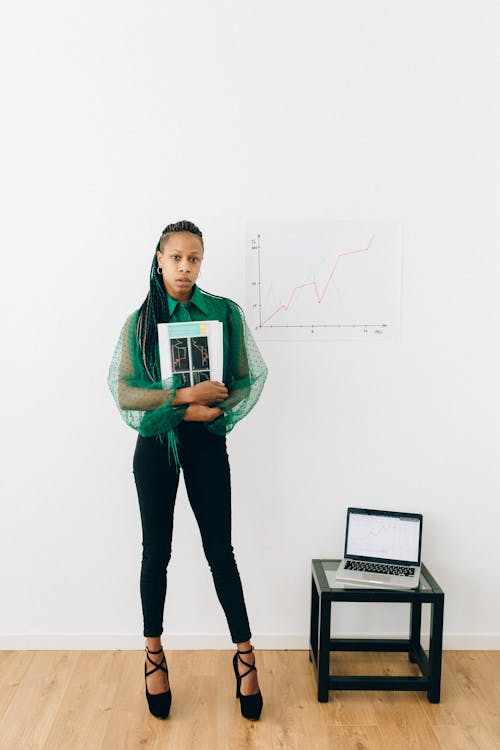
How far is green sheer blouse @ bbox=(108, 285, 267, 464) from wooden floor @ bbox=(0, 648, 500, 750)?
33.1 inches

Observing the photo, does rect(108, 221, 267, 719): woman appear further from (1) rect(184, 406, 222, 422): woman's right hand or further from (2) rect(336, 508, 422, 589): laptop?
(2) rect(336, 508, 422, 589): laptop

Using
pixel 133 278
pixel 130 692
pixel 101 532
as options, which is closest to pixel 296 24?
pixel 133 278

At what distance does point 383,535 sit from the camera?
2324 mm

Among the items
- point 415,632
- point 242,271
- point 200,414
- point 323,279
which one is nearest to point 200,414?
point 200,414

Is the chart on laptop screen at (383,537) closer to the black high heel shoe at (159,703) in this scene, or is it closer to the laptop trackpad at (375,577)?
the laptop trackpad at (375,577)

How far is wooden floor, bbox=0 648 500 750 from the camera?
6.28ft

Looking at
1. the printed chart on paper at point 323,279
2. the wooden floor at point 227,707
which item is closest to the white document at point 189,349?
the printed chart on paper at point 323,279

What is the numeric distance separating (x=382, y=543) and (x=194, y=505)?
733 millimetres

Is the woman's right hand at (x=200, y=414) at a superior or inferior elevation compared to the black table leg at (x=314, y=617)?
superior

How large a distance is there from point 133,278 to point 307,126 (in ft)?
2.73

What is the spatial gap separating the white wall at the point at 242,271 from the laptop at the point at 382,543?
0.33ft

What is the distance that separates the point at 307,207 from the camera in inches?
92.0

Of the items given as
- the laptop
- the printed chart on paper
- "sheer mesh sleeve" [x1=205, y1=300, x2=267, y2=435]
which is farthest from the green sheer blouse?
the laptop

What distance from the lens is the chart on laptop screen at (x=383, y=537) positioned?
230 centimetres
